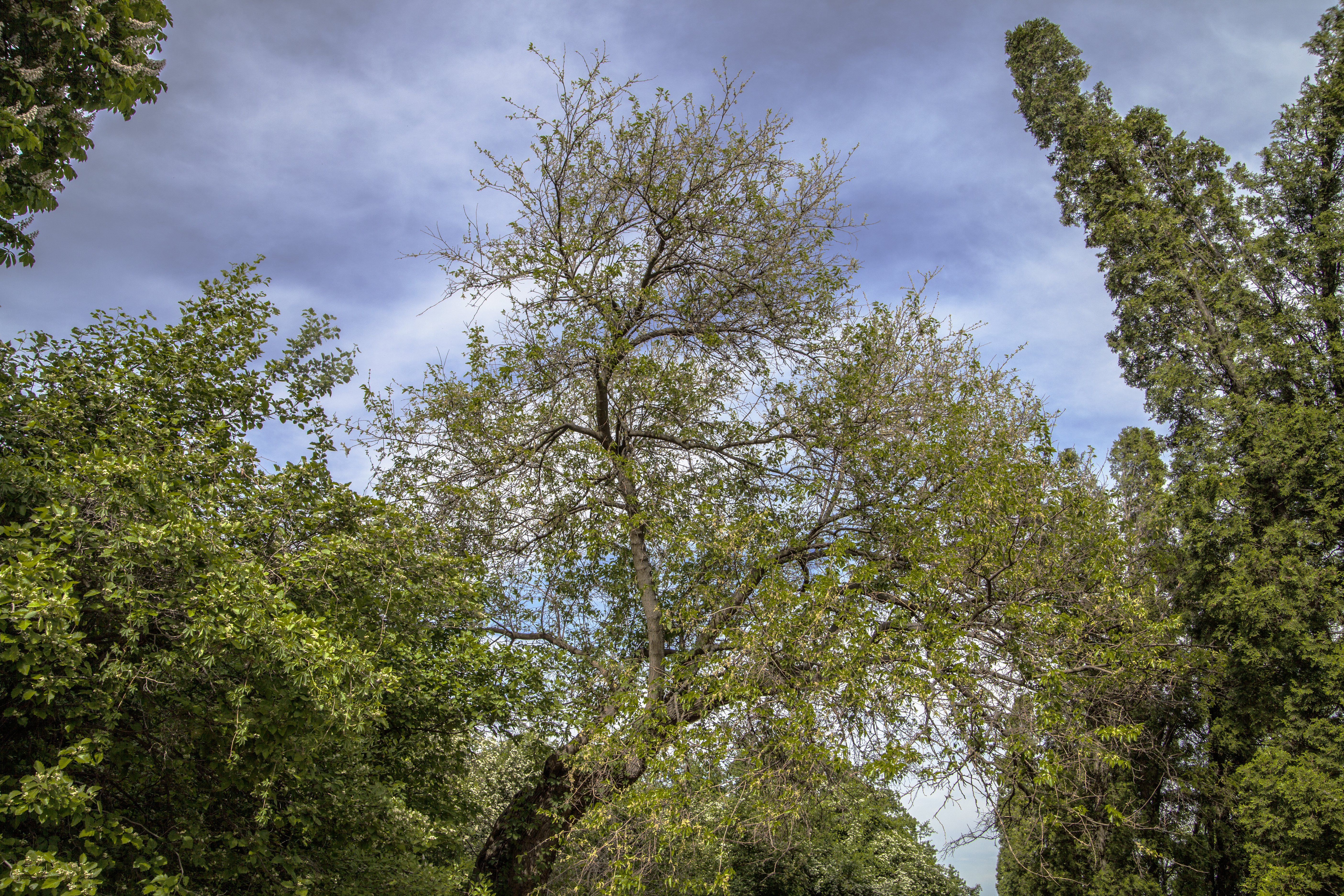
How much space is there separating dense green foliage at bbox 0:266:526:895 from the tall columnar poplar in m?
14.5

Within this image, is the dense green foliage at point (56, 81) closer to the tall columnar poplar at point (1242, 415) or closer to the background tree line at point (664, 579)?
the background tree line at point (664, 579)

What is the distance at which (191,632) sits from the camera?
6.08m

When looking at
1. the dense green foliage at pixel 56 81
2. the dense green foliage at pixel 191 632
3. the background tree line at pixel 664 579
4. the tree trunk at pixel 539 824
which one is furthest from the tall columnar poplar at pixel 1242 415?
the dense green foliage at pixel 56 81

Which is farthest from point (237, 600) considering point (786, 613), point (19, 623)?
point (786, 613)

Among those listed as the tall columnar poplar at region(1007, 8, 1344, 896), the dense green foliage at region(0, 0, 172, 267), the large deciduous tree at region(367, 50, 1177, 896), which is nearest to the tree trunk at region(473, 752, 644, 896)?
the large deciduous tree at region(367, 50, 1177, 896)

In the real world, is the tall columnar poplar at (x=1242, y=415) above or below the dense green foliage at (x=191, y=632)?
above

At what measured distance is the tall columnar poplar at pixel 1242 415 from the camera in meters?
14.0

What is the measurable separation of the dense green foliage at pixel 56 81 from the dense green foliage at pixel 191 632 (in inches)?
75.6

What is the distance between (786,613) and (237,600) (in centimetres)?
534

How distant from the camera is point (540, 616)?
13.3 m

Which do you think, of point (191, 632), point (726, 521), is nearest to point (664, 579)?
point (726, 521)

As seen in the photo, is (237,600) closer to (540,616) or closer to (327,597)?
(327,597)

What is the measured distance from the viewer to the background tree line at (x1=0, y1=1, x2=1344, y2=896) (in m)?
6.77

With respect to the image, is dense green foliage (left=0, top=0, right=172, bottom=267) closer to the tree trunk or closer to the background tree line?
the background tree line
